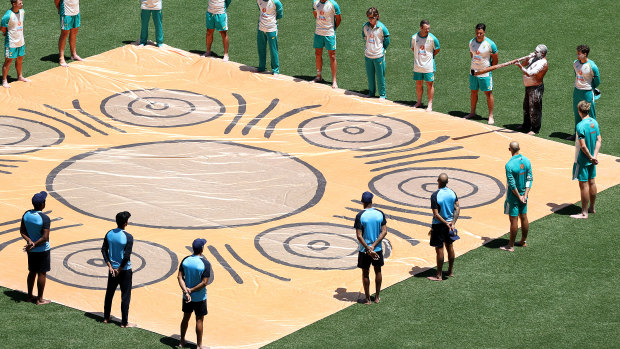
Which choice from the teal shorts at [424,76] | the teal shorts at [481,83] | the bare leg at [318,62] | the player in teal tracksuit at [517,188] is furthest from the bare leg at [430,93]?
the player in teal tracksuit at [517,188]

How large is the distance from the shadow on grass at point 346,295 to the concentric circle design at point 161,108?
8091 mm

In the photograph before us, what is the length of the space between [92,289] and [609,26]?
15.7 m

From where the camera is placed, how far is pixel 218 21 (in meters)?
26.5

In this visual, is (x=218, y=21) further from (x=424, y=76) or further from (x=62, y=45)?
(x=424, y=76)

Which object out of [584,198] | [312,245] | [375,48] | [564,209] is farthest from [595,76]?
[312,245]

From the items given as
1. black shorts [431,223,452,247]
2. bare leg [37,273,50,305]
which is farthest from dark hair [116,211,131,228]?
black shorts [431,223,452,247]

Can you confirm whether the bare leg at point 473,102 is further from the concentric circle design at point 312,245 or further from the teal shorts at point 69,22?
the teal shorts at point 69,22

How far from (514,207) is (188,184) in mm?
6230

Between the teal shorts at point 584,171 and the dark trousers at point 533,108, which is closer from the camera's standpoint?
the teal shorts at point 584,171

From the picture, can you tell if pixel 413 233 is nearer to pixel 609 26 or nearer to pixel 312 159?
pixel 312 159

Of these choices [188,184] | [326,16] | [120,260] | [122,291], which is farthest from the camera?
[326,16]

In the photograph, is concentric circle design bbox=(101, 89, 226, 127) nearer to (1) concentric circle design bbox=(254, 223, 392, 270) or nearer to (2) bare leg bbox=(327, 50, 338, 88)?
(2) bare leg bbox=(327, 50, 338, 88)

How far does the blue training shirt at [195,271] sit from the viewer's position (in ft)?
47.6

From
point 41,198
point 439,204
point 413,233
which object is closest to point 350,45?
point 413,233
